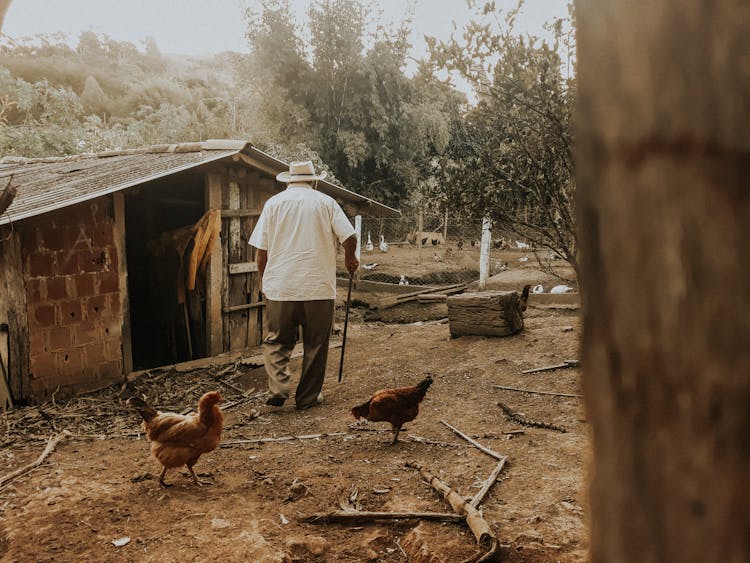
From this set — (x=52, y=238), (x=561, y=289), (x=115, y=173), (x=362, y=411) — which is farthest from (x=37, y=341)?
(x=561, y=289)

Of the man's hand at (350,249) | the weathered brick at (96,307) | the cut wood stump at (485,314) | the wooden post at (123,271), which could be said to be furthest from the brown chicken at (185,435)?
the cut wood stump at (485,314)

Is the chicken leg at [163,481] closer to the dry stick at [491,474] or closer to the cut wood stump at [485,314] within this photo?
the dry stick at [491,474]

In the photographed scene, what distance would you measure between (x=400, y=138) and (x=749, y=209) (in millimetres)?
21297

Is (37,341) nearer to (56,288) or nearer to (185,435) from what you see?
(56,288)

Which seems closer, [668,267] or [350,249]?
[668,267]

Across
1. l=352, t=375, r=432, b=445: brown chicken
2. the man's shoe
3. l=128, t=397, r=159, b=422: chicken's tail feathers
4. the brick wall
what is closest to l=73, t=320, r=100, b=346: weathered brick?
the brick wall

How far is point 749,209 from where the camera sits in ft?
1.97

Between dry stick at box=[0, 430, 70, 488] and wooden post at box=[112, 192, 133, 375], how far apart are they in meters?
2.05

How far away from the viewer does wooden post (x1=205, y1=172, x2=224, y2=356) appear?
27.7ft

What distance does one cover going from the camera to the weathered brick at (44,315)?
684 cm

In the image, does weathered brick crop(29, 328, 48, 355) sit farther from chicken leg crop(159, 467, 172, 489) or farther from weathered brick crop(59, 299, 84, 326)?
chicken leg crop(159, 467, 172, 489)

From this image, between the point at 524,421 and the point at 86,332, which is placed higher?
the point at 86,332

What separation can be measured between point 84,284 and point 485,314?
16.8ft

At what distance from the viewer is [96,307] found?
749 cm
